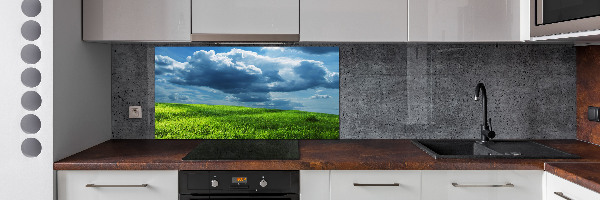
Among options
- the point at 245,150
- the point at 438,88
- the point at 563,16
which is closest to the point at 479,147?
the point at 438,88

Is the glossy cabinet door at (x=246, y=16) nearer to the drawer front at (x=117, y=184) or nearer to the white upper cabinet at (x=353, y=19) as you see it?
the white upper cabinet at (x=353, y=19)

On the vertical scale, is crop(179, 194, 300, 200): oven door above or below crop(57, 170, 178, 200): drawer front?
below

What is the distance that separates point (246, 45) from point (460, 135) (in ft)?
4.42

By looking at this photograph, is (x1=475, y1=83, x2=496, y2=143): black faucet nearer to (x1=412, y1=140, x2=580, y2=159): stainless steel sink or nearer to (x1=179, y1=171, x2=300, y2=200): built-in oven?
(x1=412, y1=140, x2=580, y2=159): stainless steel sink

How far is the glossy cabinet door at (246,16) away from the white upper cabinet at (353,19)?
65 mm

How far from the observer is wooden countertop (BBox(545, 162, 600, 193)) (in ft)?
5.66

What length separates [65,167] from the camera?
6.95ft

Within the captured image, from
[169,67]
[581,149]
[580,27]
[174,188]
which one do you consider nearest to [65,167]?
[174,188]

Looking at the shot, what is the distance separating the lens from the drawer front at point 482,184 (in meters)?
2.11
